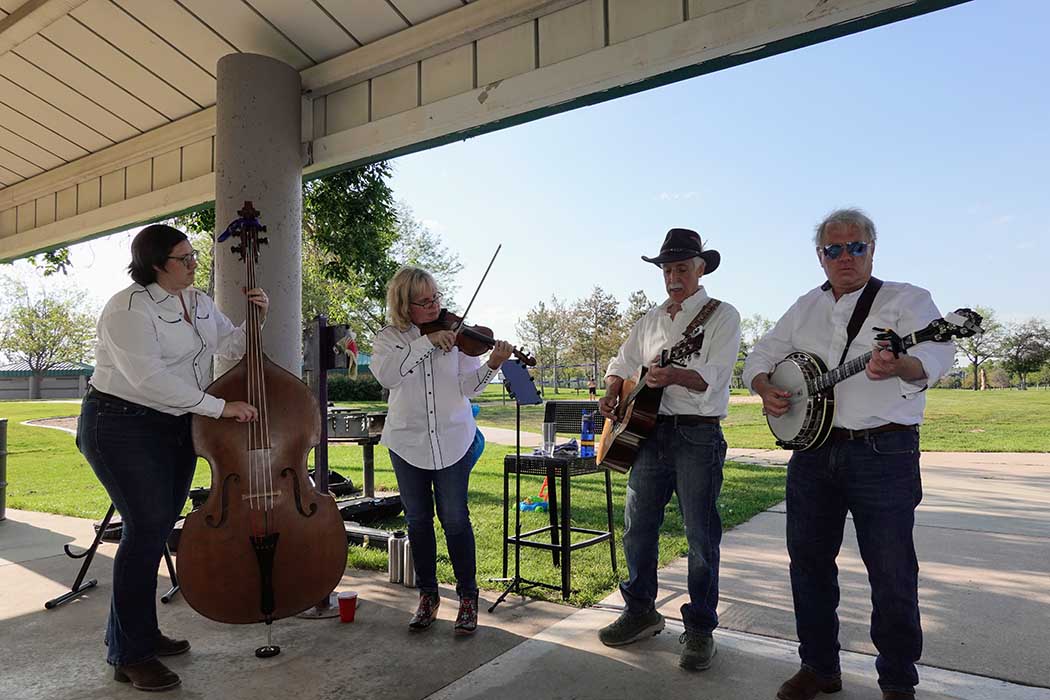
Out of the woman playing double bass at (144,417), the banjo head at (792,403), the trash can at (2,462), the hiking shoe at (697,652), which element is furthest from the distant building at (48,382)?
the banjo head at (792,403)

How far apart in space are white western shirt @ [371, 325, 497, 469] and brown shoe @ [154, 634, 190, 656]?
122 cm

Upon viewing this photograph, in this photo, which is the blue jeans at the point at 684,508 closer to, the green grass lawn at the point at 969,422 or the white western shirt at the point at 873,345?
the white western shirt at the point at 873,345

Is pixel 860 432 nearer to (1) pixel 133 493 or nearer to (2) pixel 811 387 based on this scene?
(2) pixel 811 387

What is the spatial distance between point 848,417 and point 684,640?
1.16 metres

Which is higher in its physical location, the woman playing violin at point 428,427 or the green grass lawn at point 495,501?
the woman playing violin at point 428,427

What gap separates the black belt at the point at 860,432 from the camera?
234 cm

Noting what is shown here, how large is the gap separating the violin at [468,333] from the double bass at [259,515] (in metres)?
0.66

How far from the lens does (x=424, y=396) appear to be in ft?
10.6

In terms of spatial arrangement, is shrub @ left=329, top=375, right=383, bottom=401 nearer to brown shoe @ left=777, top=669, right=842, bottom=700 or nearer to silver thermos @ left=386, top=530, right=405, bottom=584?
silver thermos @ left=386, top=530, right=405, bottom=584

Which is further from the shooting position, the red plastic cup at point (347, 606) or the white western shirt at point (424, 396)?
the red plastic cup at point (347, 606)

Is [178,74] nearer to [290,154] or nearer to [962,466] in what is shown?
[290,154]

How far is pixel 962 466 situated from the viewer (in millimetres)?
9469

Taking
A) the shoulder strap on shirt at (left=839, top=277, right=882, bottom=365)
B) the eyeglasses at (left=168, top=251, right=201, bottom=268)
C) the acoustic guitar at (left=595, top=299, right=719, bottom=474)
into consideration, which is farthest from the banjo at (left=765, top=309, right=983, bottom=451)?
the eyeglasses at (left=168, top=251, right=201, bottom=268)

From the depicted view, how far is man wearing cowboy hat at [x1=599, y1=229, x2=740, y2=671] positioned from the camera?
9.36ft
